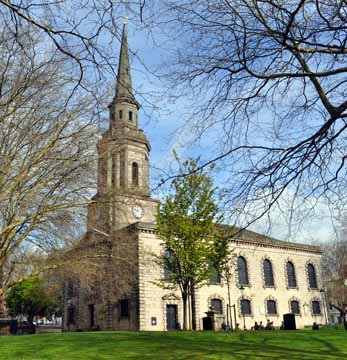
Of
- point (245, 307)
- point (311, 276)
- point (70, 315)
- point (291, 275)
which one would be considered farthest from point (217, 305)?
point (311, 276)

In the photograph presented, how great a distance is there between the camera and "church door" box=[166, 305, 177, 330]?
3516cm

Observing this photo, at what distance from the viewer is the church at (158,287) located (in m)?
24.5

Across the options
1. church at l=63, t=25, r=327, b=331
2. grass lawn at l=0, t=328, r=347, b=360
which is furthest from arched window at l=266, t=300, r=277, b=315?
grass lawn at l=0, t=328, r=347, b=360

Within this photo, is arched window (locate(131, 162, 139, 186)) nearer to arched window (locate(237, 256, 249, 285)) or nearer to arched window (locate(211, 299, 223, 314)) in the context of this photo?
arched window (locate(211, 299, 223, 314))

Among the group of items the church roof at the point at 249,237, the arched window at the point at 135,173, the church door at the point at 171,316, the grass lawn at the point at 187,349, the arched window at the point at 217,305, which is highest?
the arched window at the point at 135,173

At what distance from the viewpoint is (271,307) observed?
43.8 metres

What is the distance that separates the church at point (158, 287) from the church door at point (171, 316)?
0.03 m

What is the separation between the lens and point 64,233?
1554 cm

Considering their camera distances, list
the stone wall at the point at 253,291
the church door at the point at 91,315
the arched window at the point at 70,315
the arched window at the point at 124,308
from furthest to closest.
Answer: the arched window at the point at 70,315, the church door at the point at 91,315, the arched window at the point at 124,308, the stone wall at the point at 253,291

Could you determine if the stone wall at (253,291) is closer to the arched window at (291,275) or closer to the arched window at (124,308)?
the arched window at (291,275)

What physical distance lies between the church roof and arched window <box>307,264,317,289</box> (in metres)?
1.96

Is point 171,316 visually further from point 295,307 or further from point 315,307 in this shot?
point 315,307

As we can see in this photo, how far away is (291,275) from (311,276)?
3265 mm

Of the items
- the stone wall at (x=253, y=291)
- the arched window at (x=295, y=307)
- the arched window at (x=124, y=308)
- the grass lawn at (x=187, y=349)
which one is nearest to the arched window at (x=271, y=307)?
the stone wall at (x=253, y=291)
